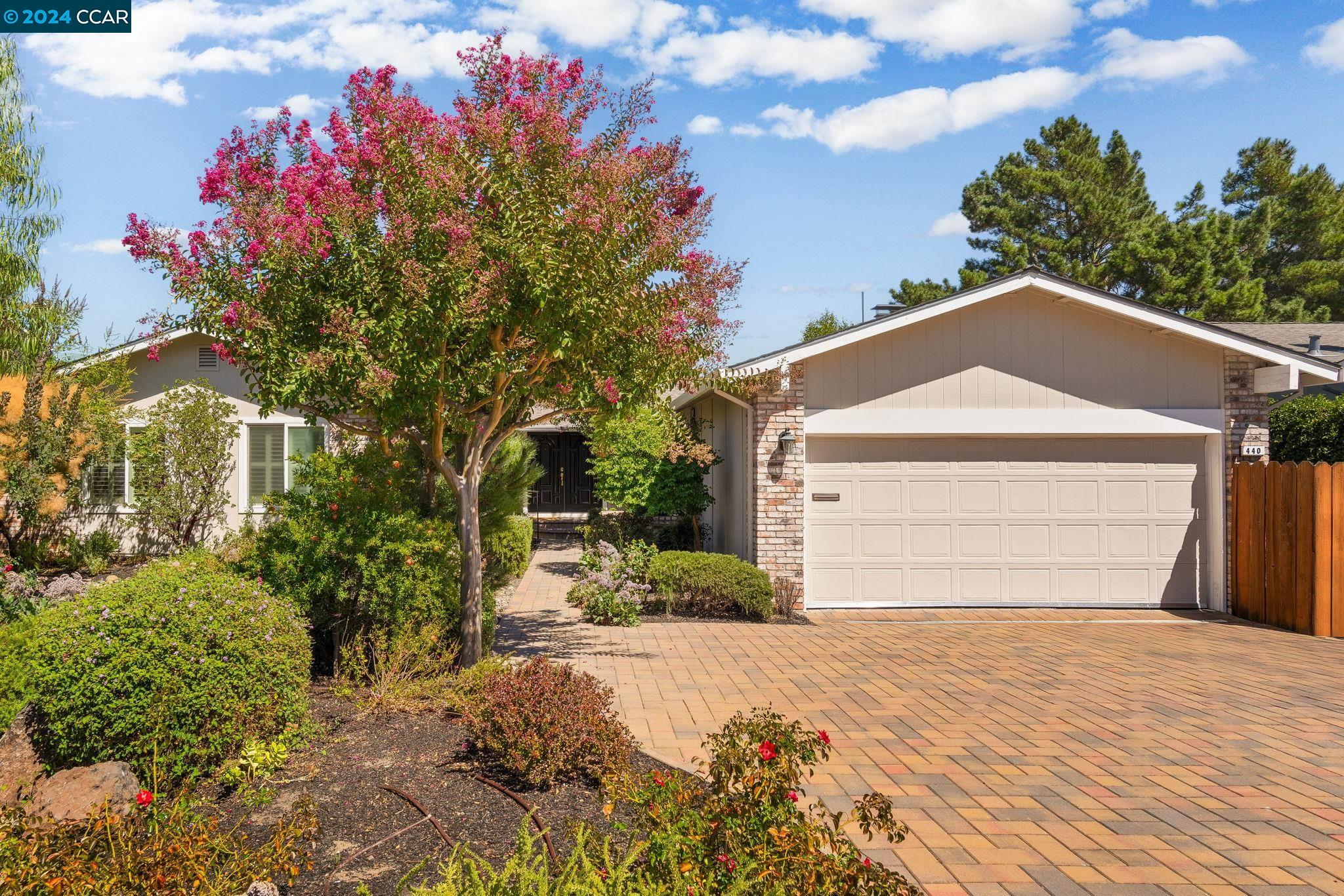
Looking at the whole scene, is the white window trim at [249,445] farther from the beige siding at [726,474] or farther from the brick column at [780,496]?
the brick column at [780,496]

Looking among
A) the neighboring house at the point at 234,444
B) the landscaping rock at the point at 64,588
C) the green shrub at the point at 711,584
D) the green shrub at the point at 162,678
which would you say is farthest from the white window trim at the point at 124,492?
the green shrub at the point at 162,678

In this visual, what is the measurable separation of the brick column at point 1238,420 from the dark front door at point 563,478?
57.6ft

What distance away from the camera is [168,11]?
879 centimetres

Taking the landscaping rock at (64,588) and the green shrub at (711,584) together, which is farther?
the green shrub at (711,584)

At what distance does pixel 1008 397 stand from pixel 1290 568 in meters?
3.68

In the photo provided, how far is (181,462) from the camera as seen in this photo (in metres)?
13.2

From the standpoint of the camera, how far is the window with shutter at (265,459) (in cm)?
1426

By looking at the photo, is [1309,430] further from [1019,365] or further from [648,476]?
[648,476]

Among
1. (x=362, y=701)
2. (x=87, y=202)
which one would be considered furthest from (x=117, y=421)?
(x=362, y=701)

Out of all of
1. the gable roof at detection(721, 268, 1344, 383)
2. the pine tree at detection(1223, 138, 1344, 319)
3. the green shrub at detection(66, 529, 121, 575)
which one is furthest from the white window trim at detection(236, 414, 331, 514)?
the pine tree at detection(1223, 138, 1344, 319)

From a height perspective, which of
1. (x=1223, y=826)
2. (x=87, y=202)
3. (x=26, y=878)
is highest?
(x=87, y=202)

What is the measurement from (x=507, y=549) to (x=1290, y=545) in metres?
10.1

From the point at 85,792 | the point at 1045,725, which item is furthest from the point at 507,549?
the point at 85,792

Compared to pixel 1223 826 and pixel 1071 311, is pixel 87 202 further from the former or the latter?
pixel 1223 826
